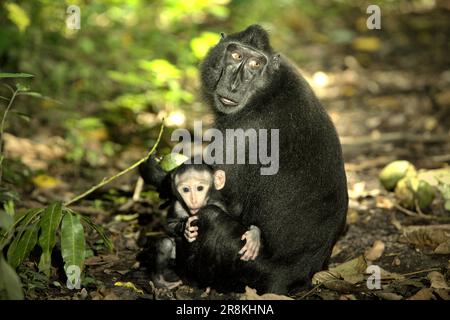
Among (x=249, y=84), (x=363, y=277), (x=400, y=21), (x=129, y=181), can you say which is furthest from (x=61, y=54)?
(x=400, y=21)

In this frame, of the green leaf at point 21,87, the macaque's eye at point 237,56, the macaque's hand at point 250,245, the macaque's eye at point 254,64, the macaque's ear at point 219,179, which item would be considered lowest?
the macaque's hand at point 250,245

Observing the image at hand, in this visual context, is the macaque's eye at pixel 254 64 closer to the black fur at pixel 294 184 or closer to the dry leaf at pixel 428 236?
the black fur at pixel 294 184

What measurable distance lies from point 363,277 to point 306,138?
1336mm

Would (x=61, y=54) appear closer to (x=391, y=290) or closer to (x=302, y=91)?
(x=302, y=91)

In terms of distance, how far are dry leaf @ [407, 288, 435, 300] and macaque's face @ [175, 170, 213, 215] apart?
185 cm

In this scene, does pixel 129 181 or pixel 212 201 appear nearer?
pixel 212 201

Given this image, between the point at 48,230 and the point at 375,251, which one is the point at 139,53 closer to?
the point at 375,251

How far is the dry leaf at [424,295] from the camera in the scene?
458 cm

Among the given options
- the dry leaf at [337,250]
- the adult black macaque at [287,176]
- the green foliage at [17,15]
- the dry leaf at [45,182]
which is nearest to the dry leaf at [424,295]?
the adult black macaque at [287,176]

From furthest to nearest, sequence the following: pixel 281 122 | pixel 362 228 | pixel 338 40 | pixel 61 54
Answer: pixel 338 40 → pixel 61 54 → pixel 362 228 → pixel 281 122

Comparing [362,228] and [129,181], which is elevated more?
[129,181]

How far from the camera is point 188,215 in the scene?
204 inches

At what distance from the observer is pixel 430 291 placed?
465cm

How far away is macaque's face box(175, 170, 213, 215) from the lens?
195 inches
